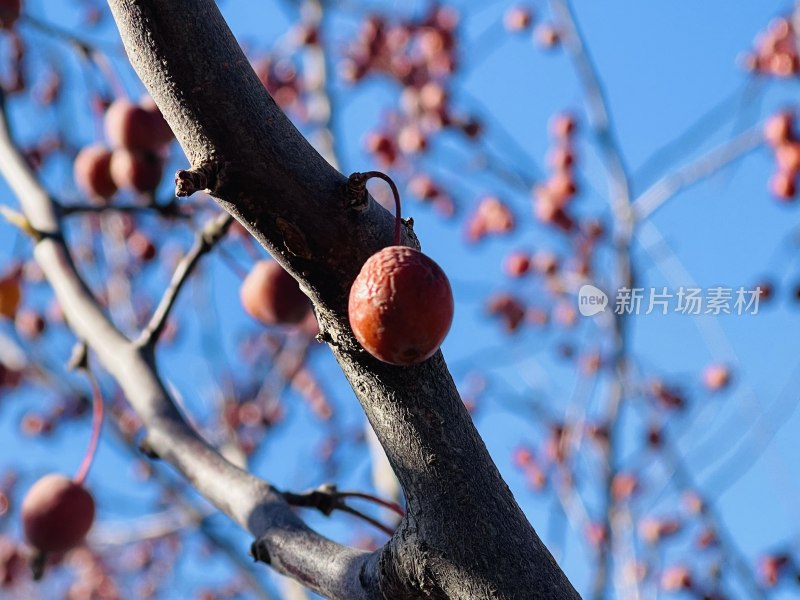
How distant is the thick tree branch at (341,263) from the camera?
0.76 meters

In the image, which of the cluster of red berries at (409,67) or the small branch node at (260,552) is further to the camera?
the cluster of red berries at (409,67)

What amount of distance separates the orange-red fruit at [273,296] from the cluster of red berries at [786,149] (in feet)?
8.82

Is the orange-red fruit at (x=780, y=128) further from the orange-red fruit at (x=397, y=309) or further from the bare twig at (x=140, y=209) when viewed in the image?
the orange-red fruit at (x=397, y=309)

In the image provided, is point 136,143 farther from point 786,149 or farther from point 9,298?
point 786,149

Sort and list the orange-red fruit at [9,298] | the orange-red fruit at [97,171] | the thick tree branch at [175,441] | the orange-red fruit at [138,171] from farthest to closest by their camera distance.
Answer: the orange-red fruit at [9,298]
the orange-red fruit at [97,171]
the orange-red fruit at [138,171]
the thick tree branch at [175,441]

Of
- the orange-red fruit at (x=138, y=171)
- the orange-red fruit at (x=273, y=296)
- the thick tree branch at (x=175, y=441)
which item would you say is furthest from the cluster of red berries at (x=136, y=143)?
the orange-red fruit at (x=273, y=296)

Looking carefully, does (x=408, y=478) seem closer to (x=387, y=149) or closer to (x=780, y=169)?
(x=780, y=169)

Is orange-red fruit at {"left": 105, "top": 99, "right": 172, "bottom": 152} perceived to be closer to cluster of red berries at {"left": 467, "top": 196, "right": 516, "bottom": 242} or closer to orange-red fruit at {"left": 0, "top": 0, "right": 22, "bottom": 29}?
orange-red fruit at {"left": 0, "top": 0, "right": 22, "bottom": 29}

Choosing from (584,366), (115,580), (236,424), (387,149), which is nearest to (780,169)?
(584,366)

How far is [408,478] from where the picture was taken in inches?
33.9

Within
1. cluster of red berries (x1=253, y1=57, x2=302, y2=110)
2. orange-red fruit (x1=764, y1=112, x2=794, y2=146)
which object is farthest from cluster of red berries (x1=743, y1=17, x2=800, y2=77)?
cluster of red berries (x1=253, y1=57, x2=302, y2=110)

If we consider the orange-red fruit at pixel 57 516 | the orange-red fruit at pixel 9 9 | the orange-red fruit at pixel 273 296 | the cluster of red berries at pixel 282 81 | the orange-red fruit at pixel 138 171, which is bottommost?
the orange-red fruit at pixel 57 516

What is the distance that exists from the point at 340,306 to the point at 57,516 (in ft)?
3.53

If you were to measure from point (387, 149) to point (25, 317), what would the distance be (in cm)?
233
